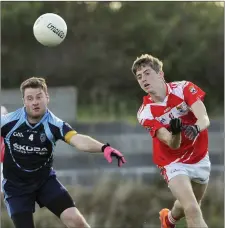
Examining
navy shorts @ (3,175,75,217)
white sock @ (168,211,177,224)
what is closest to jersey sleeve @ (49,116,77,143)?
navy shorts @ (3,175,75,217)

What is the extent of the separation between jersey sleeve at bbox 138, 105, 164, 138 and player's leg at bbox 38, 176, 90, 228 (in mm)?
1114

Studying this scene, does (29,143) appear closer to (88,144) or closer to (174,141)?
(88,144)

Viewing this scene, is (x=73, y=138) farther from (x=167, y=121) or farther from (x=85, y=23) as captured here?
(x=85, y=23)

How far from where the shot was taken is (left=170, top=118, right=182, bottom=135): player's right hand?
751 cm

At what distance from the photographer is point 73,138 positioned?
26.8ft

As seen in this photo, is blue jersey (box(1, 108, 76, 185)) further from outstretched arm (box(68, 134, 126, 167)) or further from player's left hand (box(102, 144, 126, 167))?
player's left hand (box(102, 144, 126, 167))

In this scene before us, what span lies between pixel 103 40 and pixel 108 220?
20.8m

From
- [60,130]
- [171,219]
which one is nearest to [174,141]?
[60,130]

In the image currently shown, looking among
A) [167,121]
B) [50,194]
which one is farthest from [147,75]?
[50,194]

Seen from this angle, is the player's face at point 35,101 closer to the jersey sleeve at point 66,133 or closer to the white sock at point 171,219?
the jersey sleeve at point 66,133

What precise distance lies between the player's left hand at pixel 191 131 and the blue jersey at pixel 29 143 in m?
1.27

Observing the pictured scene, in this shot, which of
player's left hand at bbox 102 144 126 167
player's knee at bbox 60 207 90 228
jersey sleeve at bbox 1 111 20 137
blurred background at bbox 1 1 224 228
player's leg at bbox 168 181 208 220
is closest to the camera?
player's left hand at bbox 102 144 126 167

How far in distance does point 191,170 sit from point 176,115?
0.59 metres

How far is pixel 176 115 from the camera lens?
8.23m
